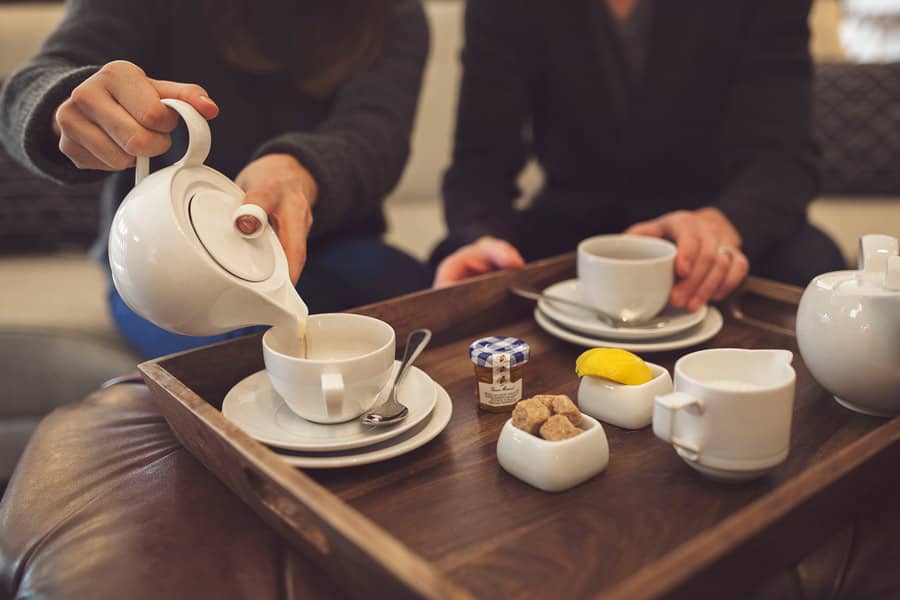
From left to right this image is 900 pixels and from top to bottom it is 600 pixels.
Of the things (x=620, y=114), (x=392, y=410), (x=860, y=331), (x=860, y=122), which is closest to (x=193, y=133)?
(x=392, y=410)

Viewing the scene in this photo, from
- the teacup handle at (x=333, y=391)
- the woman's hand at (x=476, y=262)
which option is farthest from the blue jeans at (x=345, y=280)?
the teacup handle at (x=333, y=391)

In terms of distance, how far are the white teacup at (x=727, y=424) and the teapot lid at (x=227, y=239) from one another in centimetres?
36

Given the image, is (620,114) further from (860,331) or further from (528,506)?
(528,506)

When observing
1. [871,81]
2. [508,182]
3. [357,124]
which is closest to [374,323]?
[357,124]

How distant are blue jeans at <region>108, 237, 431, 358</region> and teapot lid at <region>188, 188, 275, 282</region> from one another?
44cm

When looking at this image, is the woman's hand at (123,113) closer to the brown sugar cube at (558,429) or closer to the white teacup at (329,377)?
the white teacup at (329,377)

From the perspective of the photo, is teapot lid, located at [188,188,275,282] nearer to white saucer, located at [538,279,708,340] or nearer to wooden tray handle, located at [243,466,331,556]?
wooden tray handle, located at [243,466,331,556]

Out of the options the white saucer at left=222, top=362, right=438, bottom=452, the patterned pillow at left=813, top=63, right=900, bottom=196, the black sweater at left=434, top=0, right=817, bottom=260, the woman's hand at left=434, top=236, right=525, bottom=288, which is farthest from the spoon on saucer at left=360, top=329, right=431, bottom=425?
the patterned pillow at left=813, top=63, right=900, bottom=196

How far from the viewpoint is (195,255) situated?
0.65m

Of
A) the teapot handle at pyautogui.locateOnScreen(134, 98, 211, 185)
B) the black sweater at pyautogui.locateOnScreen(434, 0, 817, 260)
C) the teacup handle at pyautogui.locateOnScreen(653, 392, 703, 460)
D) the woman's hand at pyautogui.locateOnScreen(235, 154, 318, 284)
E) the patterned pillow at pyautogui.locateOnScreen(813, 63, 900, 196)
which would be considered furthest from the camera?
the patterned pillow at pyautogui.locateOnScreen(813, 63, 900, 196)

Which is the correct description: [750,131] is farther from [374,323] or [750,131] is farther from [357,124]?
[374,323]

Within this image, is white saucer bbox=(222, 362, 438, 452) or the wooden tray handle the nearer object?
the wooden tray handle

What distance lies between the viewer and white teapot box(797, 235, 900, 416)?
0.67m

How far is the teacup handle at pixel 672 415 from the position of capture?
0.58m
